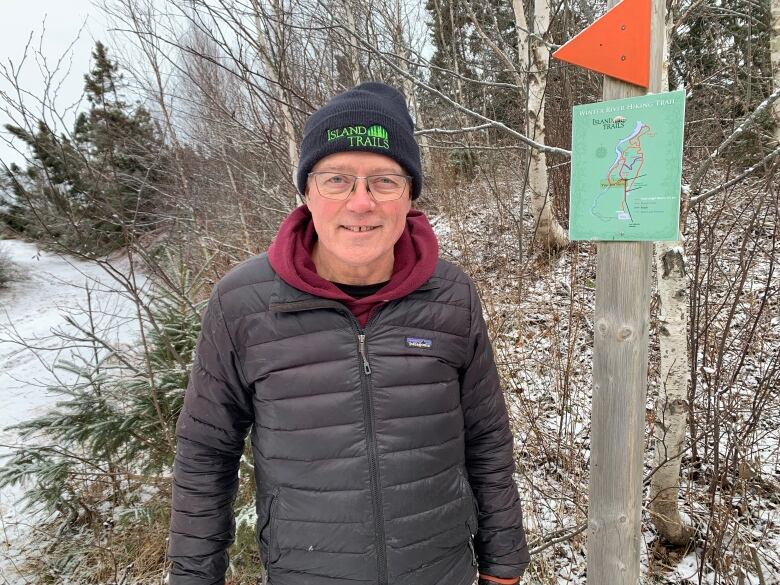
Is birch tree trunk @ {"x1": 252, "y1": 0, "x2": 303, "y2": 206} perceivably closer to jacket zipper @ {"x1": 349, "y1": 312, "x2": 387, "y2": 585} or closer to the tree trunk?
jacket zipper @ {"x1": 349, "y1": 312, "x2": 387, "y2": 585}

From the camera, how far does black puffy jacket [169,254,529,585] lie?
3.93 feet

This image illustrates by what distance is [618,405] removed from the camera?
1443 mm

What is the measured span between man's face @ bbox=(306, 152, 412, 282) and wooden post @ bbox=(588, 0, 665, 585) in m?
0.72

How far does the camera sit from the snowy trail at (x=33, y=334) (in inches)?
169

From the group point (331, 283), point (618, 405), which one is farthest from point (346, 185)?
point (618, 405)

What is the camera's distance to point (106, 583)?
3.54 metres

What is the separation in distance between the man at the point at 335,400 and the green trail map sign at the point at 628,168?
1.81 feet

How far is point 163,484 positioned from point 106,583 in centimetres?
80

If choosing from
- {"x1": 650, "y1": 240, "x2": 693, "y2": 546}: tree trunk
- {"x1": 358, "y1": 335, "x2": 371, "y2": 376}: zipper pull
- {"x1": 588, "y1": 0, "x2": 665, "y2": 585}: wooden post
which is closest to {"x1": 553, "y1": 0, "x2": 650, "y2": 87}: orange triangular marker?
{"x1": 588, "y1": 0, "x2": 665, "y2": 585}: wooden post

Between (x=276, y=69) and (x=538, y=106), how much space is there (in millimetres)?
3559

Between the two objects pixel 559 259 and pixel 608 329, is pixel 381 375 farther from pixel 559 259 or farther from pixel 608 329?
pixel 559 259

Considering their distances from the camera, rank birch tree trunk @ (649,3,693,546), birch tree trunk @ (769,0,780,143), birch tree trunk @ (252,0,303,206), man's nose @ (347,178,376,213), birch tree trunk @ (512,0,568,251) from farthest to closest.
Result: birch tree trunk @ (769,0,780,143) < birch tree trunk @ (512,0,568,251) < birch tree trunk @ (252,0,303,206) < birch tree trunk @ (649,3,693,546) < man's nose @ (347,178,376,213)

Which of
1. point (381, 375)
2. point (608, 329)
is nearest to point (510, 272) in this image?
point (608, 329)

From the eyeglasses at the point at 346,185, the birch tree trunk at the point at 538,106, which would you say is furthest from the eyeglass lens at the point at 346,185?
the birch tree trunk at the point at 538,106
